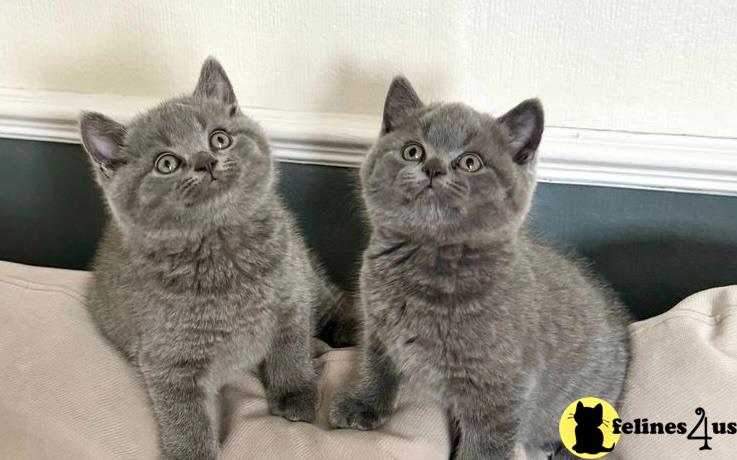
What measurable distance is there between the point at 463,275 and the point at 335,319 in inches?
16.8

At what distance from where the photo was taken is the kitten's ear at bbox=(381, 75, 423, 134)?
1030 millimetres

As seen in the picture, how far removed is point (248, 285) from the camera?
1028mm

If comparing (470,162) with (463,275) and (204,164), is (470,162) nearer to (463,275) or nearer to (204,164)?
(463,275)

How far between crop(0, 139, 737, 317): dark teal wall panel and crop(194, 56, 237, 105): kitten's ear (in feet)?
0.98

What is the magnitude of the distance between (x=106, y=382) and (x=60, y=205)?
573 mm

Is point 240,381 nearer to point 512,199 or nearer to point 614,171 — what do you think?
point 512,199

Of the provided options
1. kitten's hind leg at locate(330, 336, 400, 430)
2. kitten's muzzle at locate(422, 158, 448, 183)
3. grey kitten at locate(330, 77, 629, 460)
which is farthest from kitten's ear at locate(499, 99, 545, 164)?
kitten's hind leg at locate(330, 336, 400, 430)

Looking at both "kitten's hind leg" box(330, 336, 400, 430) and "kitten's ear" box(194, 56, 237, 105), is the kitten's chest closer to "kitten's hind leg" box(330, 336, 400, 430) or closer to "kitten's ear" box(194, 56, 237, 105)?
"kitten's hind leg" box(330, 336, 400, 430)

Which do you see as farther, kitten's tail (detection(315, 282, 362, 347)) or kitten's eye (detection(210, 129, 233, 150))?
kitten's tail (detection(315, 282, 362, 347))

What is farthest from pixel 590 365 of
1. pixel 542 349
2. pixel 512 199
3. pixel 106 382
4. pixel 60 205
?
pixel 60 205

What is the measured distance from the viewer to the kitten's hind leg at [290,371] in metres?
1.08

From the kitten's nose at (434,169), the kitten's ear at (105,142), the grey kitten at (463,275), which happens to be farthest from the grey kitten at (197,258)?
the kitten's nose at (434,169)

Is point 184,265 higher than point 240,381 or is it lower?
higher

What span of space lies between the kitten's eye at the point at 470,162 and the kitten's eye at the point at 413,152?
59 millimetres
